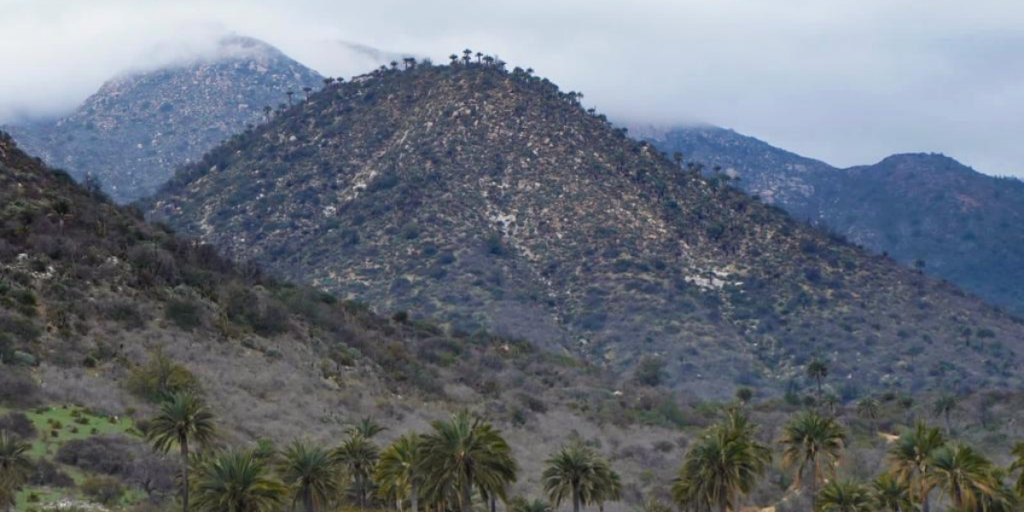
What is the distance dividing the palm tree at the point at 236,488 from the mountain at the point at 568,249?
81.0 meters

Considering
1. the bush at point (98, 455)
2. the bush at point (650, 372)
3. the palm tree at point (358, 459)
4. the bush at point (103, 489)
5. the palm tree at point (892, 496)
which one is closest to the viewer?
the bush at point (103, 489)

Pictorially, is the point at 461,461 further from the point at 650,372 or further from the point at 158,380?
the point at 650,372

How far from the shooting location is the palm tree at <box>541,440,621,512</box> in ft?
186

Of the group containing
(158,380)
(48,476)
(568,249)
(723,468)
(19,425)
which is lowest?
(48,476)

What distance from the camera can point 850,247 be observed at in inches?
6353

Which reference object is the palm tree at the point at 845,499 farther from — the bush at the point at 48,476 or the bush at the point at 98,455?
the bush at the point at 48,476

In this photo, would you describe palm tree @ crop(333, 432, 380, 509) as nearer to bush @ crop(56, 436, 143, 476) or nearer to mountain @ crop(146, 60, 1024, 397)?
bush @ crop(56, 436, 143, 476)

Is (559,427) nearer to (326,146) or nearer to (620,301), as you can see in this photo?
(620,301)

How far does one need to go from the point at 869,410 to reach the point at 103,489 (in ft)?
231

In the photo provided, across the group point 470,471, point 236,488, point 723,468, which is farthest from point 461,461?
point 723,468

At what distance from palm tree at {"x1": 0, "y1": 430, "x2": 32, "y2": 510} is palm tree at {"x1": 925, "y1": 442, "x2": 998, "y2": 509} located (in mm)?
39316

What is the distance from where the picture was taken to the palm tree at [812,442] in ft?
193

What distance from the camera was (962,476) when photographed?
50562mm

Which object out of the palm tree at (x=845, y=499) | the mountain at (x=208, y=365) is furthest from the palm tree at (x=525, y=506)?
the palm tree at (x=845, y=499)
